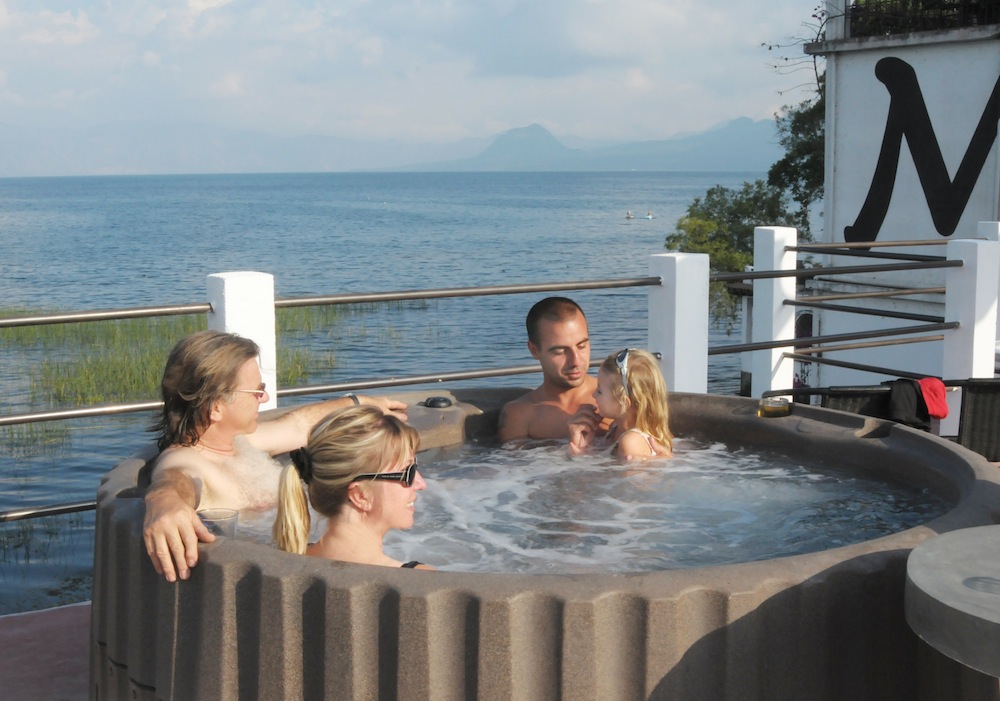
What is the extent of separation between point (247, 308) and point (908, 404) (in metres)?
2.54

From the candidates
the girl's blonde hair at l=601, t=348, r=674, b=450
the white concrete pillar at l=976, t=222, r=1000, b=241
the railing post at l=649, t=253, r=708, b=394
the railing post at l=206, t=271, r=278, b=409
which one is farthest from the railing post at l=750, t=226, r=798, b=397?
the railing post at l=206, t=271, r=278, b=409

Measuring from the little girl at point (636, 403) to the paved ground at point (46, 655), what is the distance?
1.91 meters

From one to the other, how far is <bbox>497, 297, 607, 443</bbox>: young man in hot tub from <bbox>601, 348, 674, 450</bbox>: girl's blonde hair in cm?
25

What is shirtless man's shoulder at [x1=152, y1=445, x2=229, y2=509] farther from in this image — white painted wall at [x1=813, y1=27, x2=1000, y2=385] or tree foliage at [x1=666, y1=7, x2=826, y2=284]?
tree foliage at [x1=666, y1=7, x2=826, y2=284]

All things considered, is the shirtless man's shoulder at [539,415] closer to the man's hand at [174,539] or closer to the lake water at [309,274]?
the man's hand at [174,539]

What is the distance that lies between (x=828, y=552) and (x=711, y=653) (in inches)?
12.2

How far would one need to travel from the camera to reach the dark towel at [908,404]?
13.4ft

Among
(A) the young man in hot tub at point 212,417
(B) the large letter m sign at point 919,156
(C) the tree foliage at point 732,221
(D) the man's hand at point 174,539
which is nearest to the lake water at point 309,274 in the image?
(C) the tree foliage at point 732,221

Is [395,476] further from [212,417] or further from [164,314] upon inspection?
[164,314]

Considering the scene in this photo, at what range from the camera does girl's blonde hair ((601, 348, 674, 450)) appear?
3797mm

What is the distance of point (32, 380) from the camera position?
14.0m

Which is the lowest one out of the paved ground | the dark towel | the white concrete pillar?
the paved ground

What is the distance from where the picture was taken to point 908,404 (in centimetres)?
409

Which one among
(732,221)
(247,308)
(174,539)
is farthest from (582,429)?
(732,221)
